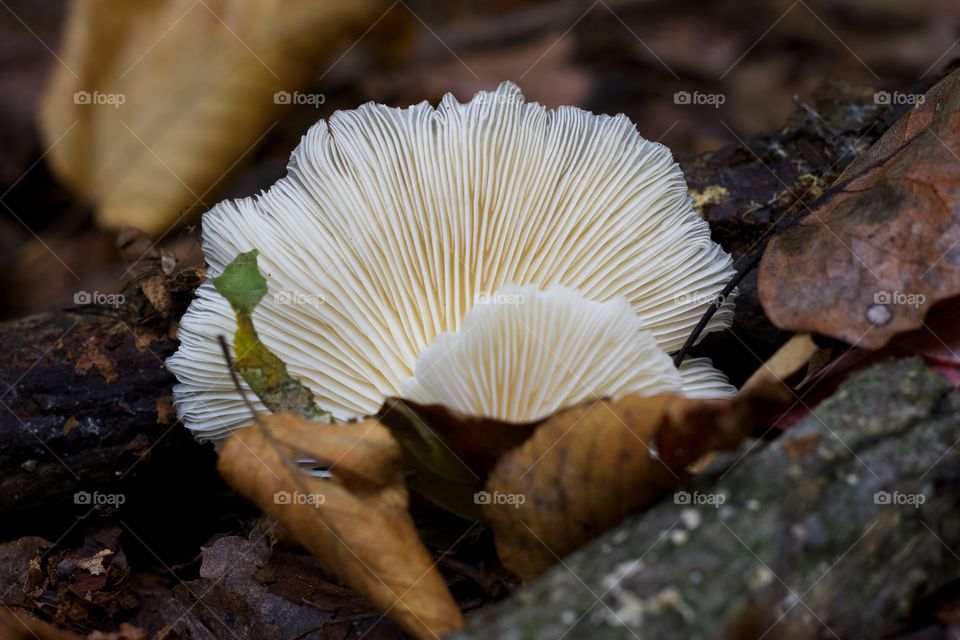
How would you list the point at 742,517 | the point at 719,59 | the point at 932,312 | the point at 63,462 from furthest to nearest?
1. the point at 719,59
2. the point at 63,462
3. the point at 932,312
4. the point at 742,517

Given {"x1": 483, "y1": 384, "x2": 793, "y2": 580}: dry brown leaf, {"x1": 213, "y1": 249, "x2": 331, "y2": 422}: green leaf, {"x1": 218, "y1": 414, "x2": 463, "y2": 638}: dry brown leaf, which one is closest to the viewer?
{"x1": 483, "y1": 384, "x2": 793, "y2": 580}: dry brown leaf

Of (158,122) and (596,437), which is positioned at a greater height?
(158,122)

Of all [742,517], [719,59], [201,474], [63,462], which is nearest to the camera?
[742,517]

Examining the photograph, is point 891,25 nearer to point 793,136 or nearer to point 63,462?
point 793,136

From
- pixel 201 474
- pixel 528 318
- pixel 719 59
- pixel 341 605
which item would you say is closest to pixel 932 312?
pixel 528 318

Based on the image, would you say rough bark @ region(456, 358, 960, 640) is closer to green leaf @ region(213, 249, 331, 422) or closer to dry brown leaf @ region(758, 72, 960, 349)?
dry brown leaf @ region(758, 72, 960, 349)

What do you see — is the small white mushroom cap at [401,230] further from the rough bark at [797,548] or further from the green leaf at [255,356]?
the rough bark at [797,548]

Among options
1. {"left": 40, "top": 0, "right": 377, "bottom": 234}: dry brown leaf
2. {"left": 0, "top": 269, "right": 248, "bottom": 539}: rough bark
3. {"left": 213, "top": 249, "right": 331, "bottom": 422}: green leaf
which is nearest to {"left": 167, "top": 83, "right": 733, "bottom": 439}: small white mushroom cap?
{"left": 213, "top": 249, "right": 331, "bottom": 422}: green leaf
